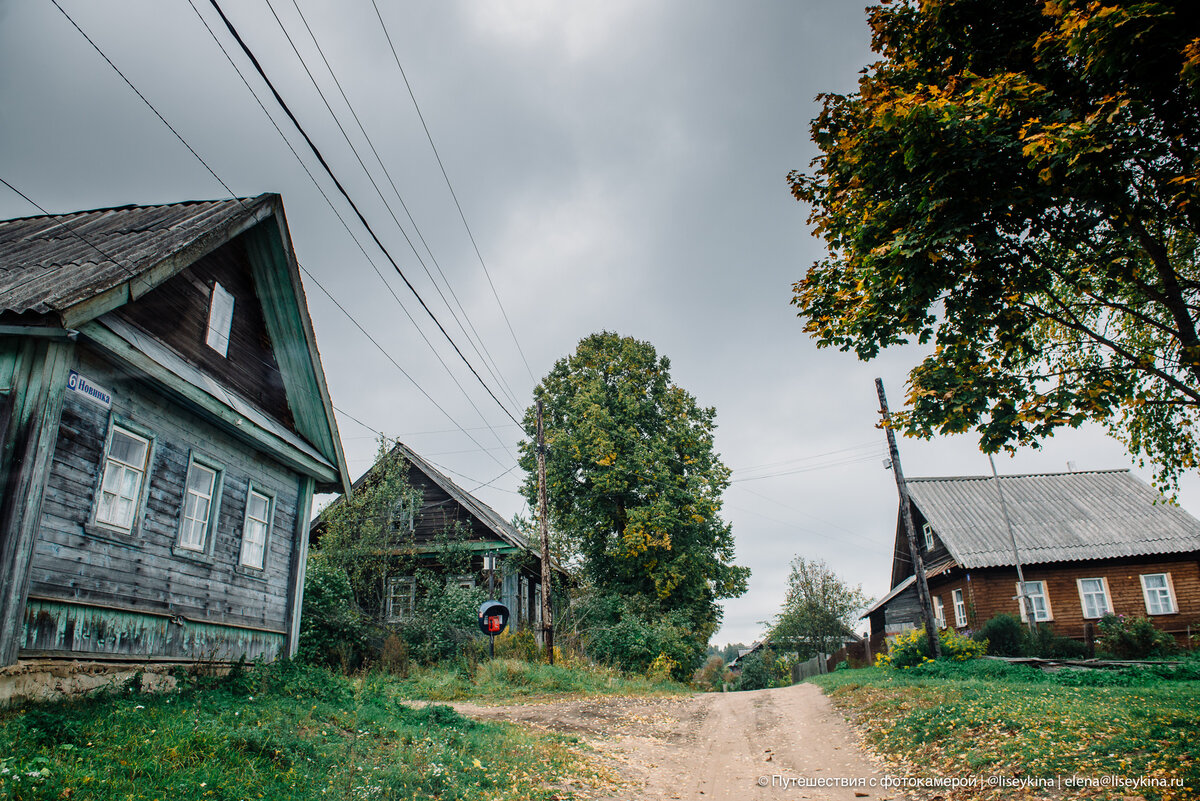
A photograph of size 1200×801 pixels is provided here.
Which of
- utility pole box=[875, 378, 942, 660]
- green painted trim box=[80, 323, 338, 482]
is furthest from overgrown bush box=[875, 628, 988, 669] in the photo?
green painted trim box=[80, 323, 338, 482]

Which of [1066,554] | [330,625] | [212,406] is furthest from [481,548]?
[1066,554]

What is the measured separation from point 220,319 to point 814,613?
4432 cm

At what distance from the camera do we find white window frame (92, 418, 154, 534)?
9.02 metres

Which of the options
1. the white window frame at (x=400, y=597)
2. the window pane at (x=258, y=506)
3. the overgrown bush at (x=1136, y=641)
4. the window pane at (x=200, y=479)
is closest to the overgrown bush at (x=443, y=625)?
the white window frame at (x=400, y=597)

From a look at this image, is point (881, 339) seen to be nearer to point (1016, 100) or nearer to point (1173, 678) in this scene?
point (1016, 100)

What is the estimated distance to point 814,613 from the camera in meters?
47.2

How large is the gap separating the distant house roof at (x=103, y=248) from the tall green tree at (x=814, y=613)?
44.7m

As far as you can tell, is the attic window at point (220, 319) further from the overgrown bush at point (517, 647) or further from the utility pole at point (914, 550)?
the utility pole at point (914, 550)

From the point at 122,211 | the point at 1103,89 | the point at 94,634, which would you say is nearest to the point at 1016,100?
the point at 1103,89

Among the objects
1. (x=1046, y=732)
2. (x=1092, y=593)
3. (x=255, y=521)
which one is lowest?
(x=1046, y=732)

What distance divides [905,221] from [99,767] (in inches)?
375

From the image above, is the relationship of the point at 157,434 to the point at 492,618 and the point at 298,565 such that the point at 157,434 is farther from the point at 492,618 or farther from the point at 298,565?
the point at 492,618

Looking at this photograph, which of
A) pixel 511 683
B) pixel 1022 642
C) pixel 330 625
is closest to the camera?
pixel 511 683

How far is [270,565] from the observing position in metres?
13.1
